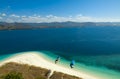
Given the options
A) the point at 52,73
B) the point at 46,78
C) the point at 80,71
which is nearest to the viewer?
the point at 46,78

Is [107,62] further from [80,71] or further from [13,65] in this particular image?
[13,65]

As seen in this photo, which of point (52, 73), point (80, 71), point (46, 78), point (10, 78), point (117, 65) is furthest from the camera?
point (117, 65)

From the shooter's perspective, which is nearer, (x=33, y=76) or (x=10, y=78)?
(x=10, y=78)

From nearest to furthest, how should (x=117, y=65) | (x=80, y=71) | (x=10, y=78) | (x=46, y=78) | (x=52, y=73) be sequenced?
(x=10, y=78) → (x=46, y=78) → (x=52, y=73) → (x=80, y=71) → (x=117, y=65)

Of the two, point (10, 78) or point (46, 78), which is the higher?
point (10, 78)

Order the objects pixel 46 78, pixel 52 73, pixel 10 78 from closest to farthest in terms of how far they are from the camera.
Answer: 1. pixel 10 78
2. pixel 46 78
3. pixel 52 73

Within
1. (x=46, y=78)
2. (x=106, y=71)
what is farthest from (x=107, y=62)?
(x=46, y=78)

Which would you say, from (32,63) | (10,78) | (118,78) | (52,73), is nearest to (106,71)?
(118,78)

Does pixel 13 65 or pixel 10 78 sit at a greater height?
pixel 10 78

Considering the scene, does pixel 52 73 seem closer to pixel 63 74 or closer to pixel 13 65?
pixel 63 74
